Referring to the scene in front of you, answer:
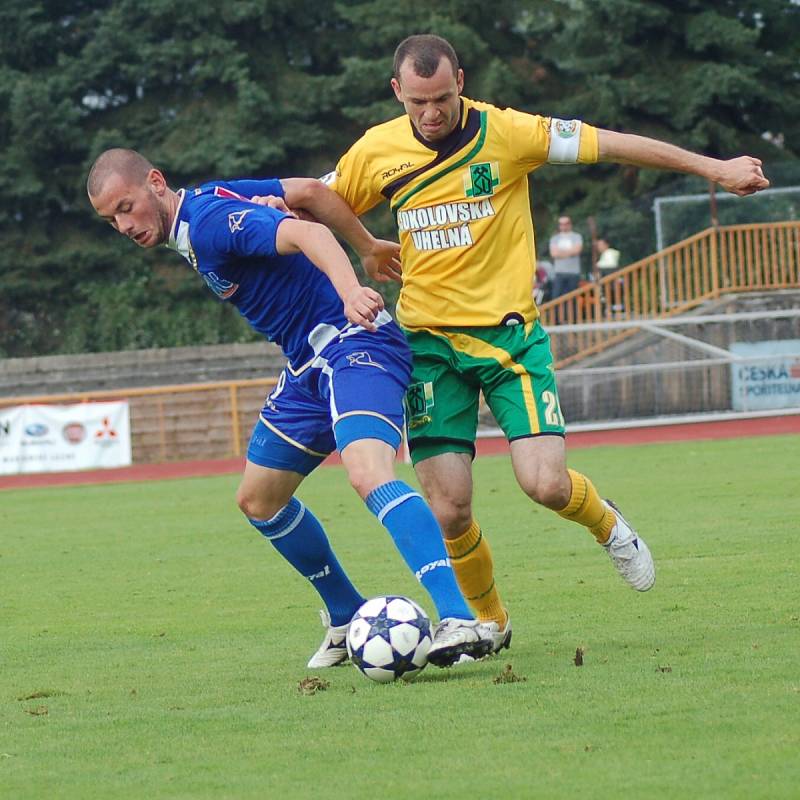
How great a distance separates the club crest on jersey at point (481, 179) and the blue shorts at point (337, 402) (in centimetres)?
67

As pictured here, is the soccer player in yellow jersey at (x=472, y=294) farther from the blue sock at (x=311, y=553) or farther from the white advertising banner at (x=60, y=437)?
the white advertising banner at (x=60, y=437)

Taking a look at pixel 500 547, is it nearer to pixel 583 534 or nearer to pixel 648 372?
pixel 583 534

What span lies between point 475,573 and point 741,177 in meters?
1.94

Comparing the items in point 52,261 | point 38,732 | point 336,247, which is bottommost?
point 38,732

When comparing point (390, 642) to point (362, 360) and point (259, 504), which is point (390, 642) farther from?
point (362, 360)

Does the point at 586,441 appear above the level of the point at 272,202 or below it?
below

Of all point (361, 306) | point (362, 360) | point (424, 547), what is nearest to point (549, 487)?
point (424, 547)

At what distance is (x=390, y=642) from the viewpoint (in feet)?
18.1

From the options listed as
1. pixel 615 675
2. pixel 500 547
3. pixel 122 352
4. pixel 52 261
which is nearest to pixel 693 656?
pixel 615 675

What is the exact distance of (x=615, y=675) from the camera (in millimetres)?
5367

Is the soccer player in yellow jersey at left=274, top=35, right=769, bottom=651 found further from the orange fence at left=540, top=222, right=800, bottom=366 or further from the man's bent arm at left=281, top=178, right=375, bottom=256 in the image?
the orange fence at left=540, top=222, right=800, bottom=366

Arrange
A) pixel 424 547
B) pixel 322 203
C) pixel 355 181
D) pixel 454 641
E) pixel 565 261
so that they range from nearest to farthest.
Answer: pixel 454 641
pixel 424 547
pixel 322 203
pixel 355 181
pixel 565 261

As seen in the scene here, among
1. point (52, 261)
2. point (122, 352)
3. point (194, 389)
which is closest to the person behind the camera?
point (194, 389)

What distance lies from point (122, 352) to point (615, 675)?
87.6 feet
